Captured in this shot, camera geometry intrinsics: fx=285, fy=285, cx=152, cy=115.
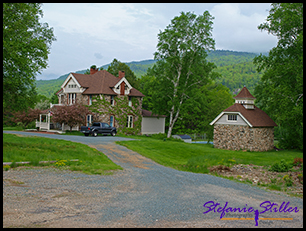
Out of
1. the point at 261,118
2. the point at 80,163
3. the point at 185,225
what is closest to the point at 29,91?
the point at 80,163

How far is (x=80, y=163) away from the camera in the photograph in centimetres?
1526

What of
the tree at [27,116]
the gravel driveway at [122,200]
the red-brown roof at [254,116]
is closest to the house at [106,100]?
the tree at [27,116]

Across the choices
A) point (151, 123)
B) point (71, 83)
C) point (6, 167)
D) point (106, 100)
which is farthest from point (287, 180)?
point (71, 83)

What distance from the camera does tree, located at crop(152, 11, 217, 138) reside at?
3838 centimetres

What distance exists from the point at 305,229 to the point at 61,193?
704 cm

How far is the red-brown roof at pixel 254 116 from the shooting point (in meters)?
35.3

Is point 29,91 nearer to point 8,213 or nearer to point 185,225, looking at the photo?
point 8,213

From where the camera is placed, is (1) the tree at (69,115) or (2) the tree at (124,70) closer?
(1) the tree at (69,115)

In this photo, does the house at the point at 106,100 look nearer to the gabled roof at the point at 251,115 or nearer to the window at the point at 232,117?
the gabled roof at the point at 251,115

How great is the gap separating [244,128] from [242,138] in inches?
50.1

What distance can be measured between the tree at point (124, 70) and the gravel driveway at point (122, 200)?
5144cm

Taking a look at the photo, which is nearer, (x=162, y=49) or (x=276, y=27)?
(x=276, y=27)

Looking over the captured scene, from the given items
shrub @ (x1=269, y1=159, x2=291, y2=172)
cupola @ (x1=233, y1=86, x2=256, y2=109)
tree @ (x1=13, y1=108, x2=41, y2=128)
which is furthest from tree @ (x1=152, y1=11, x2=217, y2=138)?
shrub @ (x1=269, y1=159, x2=291, y2=172)

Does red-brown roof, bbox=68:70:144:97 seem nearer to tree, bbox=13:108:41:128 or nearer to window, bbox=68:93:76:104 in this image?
window, bbox=68:93:76:104
